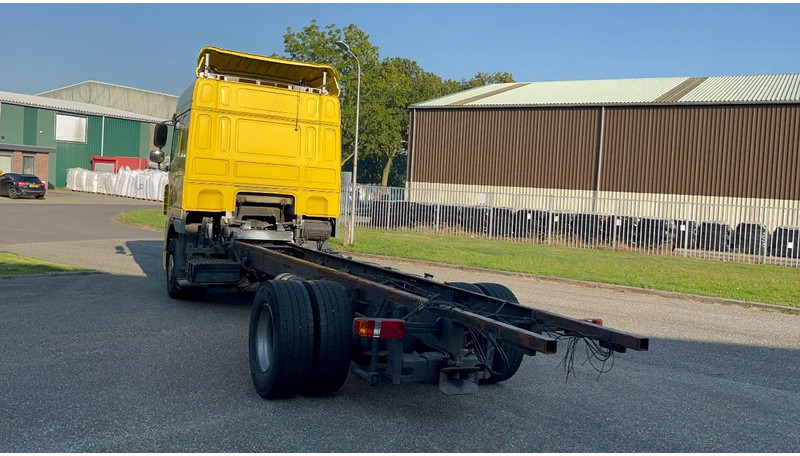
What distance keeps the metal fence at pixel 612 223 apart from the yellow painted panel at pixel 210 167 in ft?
51.8

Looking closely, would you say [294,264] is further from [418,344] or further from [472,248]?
[472,248]

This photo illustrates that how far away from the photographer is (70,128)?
57.6 metres

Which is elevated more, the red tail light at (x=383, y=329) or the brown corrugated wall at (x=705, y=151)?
the brown corrugated wall at (x=705, y=151)

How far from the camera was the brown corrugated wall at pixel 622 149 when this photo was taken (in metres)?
28.5

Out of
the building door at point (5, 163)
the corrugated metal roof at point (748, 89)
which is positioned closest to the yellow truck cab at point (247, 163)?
the corrugated metal roof at point (748, 89)

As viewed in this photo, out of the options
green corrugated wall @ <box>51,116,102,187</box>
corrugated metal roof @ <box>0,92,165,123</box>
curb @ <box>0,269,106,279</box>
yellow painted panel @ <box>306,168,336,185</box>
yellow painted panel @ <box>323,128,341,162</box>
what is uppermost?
corrugated metal roof @ <box>0,92,165,123</box>

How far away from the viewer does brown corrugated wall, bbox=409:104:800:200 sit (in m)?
28.5

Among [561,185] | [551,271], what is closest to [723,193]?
[561,185]

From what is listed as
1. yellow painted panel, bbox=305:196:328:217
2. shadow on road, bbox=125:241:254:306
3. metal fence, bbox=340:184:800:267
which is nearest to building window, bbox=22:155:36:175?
metal fence, bbox=340:184:800:267

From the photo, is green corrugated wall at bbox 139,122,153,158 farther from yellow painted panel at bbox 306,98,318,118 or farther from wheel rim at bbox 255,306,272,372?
wheel rim at bbox 255,306,272,372

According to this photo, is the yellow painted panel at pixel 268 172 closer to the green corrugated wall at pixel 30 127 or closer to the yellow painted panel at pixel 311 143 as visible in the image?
the yellow painted panel at pixel 311 143

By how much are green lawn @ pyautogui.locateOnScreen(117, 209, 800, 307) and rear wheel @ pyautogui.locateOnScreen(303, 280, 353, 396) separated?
33.6ft

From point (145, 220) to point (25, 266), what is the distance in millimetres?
14271

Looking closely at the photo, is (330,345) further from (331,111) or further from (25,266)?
(25,266)
